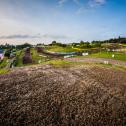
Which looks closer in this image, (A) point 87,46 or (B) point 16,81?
(B) point 16,81

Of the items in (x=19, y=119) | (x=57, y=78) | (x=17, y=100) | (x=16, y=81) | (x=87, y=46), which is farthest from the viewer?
(x=87, y=46)

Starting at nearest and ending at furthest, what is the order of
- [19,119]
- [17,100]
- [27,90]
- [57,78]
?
[19,119]
[17,100]
[27,90]
[57,78]

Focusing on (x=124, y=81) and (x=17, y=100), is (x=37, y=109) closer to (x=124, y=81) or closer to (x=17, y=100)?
(x=17, y=100)

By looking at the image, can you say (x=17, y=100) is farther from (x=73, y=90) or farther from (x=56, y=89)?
(x=73, y=90)

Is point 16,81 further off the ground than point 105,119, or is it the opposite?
point 16,81

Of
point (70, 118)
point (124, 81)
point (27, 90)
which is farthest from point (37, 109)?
point (124, 81)

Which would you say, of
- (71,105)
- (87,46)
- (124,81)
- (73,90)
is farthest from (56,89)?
(87,46)
